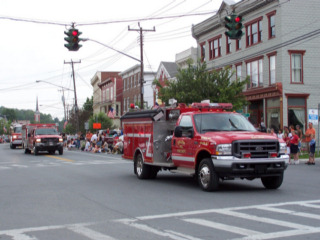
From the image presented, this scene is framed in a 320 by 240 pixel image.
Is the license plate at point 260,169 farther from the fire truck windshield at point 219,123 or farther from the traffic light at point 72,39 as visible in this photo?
the traffic light at point 72,39

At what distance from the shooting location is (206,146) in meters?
12.0

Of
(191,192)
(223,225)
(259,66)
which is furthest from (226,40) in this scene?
(223,225)

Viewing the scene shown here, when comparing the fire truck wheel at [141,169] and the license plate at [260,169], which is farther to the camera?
the fire truck wheel at [141,169]

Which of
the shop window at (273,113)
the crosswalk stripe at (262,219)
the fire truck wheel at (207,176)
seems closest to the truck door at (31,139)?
the shop window at (273,113)

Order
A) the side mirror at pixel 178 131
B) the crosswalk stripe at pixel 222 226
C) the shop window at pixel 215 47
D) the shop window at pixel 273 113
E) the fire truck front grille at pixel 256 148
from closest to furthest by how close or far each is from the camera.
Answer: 1. the crosswalk stripe at pixel 222 226
2. the fire truck front grille at pixel 256 148
3. the side mirror at pixel 178 131
4. the shop window at pixel 273 113
5. the shop window at pixel 215 47

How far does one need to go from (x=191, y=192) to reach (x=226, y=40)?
29149 millimetres

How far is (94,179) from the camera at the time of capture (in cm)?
1590

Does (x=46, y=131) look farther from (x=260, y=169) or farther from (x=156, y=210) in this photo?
(x=156, y=210)

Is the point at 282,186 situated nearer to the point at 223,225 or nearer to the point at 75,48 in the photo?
the point at 223,225

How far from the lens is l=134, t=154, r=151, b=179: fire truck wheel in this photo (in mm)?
15438

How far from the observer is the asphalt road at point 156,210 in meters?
7.41

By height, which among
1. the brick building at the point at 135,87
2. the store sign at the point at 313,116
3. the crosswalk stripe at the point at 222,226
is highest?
the brick building at the point at 135,87

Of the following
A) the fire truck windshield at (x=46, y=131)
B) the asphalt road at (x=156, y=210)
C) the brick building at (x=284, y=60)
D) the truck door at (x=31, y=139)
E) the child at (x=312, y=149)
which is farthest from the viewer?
the truck door at (x=31, y=139)

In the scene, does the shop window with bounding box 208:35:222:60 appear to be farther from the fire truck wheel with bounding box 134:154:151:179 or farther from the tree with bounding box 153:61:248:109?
the fire truck wheel with bounding box 134:154:151:179
